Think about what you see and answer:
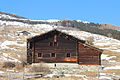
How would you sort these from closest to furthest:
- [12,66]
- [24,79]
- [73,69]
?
[24,79]
[73,69]
[12,66]

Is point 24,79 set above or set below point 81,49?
below

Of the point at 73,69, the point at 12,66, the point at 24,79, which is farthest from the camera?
the point at 12,66

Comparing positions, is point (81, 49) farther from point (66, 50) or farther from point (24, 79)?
point (24, 79)

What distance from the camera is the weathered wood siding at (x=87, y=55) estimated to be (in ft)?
142

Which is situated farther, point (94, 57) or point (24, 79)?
point (94, 57)

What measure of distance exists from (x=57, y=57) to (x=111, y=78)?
15.1m

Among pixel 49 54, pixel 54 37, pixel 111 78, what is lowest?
pixel 111 78

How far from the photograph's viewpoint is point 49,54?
43.7 meters

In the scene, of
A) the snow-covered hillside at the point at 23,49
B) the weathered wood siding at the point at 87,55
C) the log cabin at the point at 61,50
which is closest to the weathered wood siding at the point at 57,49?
the log cabin at the point at 61,50

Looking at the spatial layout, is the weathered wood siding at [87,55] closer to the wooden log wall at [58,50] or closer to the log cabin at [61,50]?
the log cabin at [61,50]

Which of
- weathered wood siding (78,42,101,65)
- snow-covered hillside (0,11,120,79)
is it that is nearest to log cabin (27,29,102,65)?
weathered wood siding (78,42,101,65)

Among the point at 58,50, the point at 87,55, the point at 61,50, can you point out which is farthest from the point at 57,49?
the point at 87,55

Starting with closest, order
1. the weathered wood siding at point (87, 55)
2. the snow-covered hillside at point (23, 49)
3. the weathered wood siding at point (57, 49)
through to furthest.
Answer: the weathered wood siding at point (87, 55), the weathered wood siding at point (57, 49), the snow-covered hillside at point (23, 49)

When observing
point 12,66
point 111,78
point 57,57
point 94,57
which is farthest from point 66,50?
point 111,78
